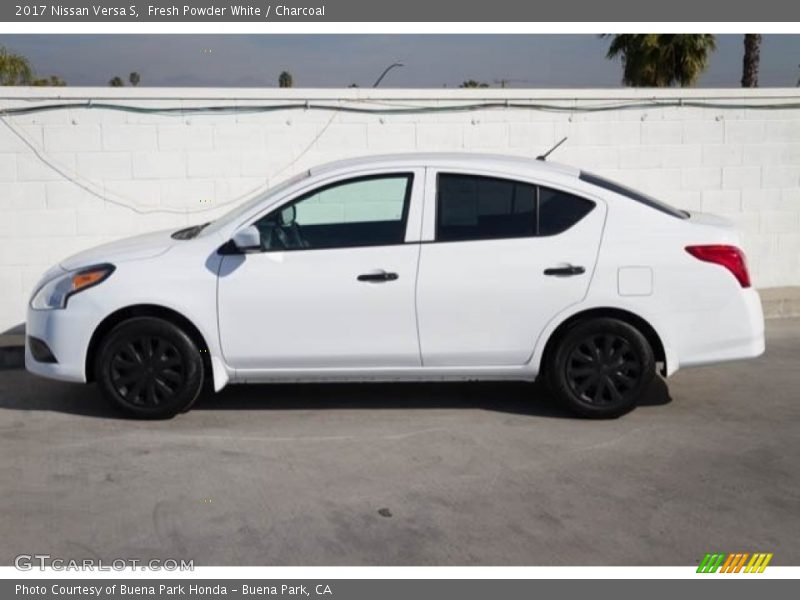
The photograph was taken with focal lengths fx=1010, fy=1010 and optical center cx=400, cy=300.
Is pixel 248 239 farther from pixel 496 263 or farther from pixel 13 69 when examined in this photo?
pixel 13 69

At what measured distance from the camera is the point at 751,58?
68.8ft

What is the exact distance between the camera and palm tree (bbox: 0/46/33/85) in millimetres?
28328

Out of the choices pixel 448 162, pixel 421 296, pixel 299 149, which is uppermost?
pixel 299 149

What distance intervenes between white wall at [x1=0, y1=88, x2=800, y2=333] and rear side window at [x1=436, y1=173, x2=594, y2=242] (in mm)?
3185

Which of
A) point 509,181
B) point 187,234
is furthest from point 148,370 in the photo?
point 509,181

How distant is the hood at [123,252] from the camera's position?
6.44 meters

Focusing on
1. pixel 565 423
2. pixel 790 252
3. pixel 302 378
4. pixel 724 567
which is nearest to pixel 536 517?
pixel 724 567

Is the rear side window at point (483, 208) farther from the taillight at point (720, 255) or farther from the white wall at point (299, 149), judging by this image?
the white wall at point (299, 149)

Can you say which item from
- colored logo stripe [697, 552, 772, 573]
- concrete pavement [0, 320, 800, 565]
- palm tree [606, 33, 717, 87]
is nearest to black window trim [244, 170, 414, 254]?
concrete pavement [0, 320, 800, 565]

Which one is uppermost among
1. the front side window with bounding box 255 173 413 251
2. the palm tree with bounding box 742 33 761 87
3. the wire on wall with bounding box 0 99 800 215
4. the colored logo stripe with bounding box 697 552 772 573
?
the palm tree with bounding box 742 33 761 87

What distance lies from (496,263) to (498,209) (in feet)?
1.20

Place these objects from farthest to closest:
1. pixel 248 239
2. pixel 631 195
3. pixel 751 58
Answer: pixel 751 58 → pixel 631 195 → pixel 248 239

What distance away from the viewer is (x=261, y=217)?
6.41 metres

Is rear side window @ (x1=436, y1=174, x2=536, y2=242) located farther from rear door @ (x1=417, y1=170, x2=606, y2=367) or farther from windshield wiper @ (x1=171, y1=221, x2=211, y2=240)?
windshield wiper @ (x1=171, y1=221, x2=211, y2=240)
